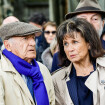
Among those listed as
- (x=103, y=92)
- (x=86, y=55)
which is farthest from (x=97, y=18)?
(x=103, y=92)

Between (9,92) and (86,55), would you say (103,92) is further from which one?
(9,92)

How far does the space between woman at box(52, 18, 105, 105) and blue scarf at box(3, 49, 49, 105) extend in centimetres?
29

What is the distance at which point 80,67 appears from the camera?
3354mm

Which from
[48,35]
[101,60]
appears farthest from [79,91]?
[48,35]

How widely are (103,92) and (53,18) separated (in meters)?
12.0

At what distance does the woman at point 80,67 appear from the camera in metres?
3.18

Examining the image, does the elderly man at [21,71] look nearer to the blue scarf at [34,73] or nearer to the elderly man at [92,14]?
the blue scarf at [34,73]

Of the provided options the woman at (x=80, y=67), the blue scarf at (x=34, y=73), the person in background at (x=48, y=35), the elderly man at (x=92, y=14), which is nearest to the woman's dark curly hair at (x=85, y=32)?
the woman at (x=80, y=67)

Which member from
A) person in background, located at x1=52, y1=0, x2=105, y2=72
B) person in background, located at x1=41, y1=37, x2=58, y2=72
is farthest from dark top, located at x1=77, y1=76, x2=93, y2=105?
person in background, located at x1=41, y1=37, x2=58, y2=72

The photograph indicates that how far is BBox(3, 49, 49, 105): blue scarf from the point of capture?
3027 millimetres

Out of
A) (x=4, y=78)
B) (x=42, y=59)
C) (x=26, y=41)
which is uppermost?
(x=26, y=41)

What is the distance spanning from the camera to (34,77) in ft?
10.2

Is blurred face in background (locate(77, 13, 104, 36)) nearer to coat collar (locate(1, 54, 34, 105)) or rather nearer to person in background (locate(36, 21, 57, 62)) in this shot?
coat collar (locate(1, 54, 34, 105))

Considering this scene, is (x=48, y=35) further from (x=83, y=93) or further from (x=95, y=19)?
(x=83, y=93)
